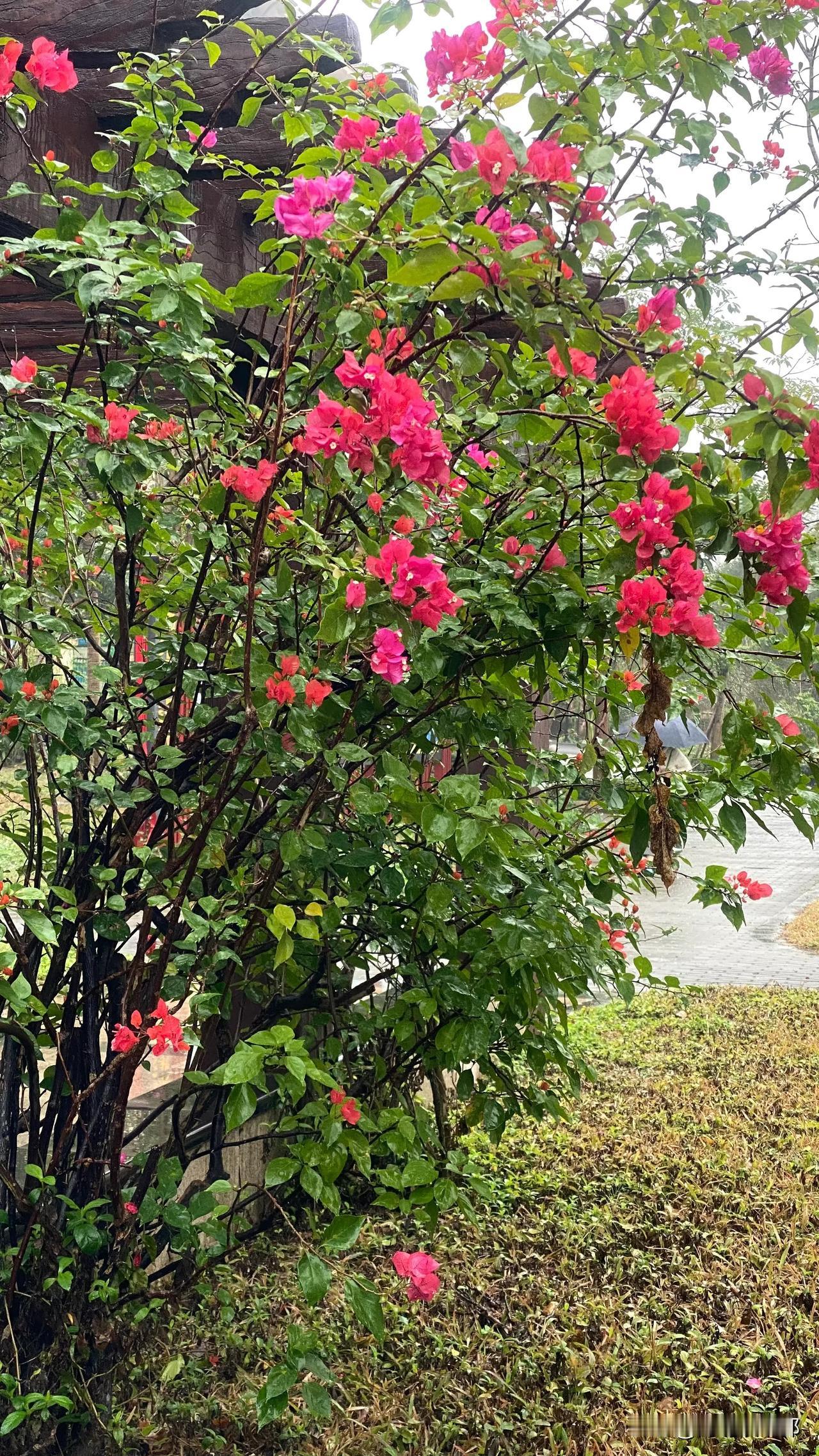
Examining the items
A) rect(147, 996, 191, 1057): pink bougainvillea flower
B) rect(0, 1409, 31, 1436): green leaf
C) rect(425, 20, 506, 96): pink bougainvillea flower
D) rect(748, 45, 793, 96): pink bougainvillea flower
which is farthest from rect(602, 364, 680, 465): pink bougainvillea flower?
rect(0, 1409, 31, 1436): green leaf

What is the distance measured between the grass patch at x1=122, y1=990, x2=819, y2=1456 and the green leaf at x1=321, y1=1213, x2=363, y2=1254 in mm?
455

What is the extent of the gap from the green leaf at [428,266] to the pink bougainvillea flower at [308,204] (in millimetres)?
193

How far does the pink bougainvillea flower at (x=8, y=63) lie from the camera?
1.50 metres

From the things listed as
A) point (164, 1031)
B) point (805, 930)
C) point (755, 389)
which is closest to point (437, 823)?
point (164, 1031)

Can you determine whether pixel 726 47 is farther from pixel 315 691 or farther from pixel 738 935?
pixel 738 935

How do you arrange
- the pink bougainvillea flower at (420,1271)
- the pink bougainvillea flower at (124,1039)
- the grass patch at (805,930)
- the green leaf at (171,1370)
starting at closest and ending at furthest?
the pink bougainvillea flower at (124,1039) → the pink bougainvillea flower at (420,1271) → the green leaf at (171,1370) → the grass patch at (805,930)

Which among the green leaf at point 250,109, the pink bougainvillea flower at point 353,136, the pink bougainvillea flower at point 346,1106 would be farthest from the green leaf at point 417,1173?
the green leaf at point 250,109

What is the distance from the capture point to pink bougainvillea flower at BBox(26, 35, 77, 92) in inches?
61.9

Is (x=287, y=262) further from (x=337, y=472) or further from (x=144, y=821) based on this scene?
(x=144, y=821)

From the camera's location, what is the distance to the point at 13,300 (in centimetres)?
278

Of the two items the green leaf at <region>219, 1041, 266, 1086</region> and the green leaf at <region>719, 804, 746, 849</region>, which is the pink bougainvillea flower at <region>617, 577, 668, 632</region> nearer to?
the green leaf at <region>719, 804, 746, 849</region>

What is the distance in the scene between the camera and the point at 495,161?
4.15 feet

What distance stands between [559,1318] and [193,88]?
2792 millimetres

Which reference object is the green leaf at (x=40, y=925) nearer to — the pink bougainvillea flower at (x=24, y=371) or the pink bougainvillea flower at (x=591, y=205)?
the pink bougainvillea flower at (x=24, y=371)
